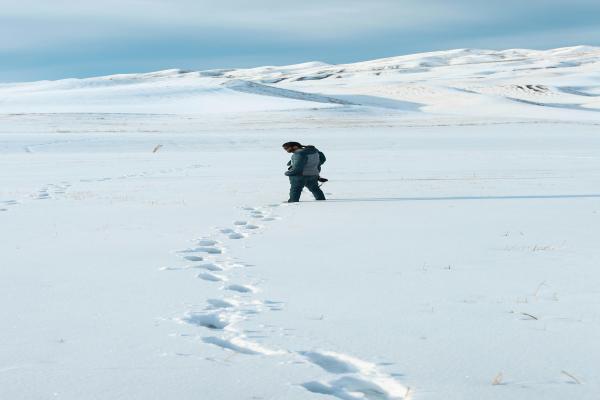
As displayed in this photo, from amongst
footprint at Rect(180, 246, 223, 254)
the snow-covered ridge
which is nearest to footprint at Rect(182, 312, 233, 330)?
footprint at Rect(180, 246, 223, 254)

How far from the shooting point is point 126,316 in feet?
17.6

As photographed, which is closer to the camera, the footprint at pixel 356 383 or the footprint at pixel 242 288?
the footprint at pixel 356 383

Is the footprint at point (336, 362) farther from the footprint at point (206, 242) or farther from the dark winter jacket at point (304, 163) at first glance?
the dark winter jacket at point (304, 163)

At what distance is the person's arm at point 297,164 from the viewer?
1362 cm

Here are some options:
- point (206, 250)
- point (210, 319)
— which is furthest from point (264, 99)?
point (210, 319)

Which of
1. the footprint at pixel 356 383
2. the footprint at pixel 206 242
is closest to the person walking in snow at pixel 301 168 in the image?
the footprint at pixel 206 242

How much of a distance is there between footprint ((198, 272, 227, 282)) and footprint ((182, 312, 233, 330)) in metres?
1.23

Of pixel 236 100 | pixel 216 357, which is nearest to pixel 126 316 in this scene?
pixel 216 357

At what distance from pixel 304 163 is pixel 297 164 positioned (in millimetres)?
127

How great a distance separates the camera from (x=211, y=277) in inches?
265

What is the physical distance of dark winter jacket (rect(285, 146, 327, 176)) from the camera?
13.6 m

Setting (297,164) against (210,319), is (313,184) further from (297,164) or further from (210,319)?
(210,319)

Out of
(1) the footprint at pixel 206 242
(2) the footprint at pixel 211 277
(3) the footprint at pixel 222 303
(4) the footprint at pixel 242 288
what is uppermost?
(3) the footprint at pixel 222 303

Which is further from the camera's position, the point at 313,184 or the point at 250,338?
the point at 313,184
